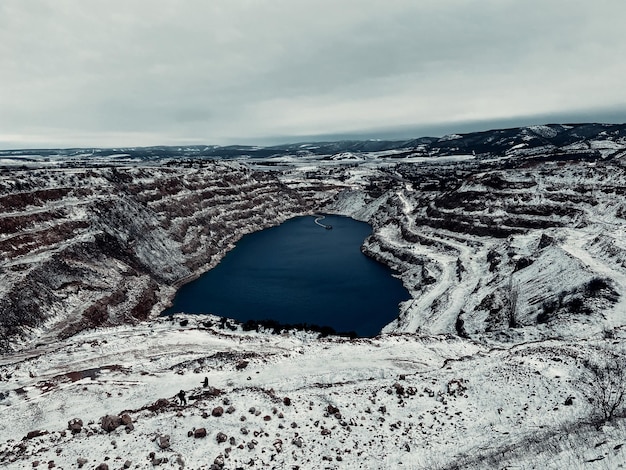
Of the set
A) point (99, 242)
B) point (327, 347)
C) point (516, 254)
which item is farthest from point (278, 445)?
point (99, 242)

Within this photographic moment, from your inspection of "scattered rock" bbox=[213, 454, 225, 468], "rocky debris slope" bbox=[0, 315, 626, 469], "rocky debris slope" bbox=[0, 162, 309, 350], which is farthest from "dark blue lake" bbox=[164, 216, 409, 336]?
"scattered rock" bbox=[213, 454, 225, 468]

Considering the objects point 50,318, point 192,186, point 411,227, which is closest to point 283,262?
point 411,227

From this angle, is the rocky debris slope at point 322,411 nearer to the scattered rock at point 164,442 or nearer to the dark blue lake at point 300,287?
the scattered rock at point 164,442

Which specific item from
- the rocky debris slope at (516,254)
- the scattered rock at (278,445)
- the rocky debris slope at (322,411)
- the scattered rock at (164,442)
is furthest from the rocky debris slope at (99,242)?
the scattered rock at (278,445)

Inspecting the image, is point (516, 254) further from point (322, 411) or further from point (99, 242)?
point (99, 242)

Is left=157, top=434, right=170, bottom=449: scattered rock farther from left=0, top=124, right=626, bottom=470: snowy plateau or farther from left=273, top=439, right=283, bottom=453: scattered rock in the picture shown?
left=273, top=439, right=283, bottom=453: scattered rock
